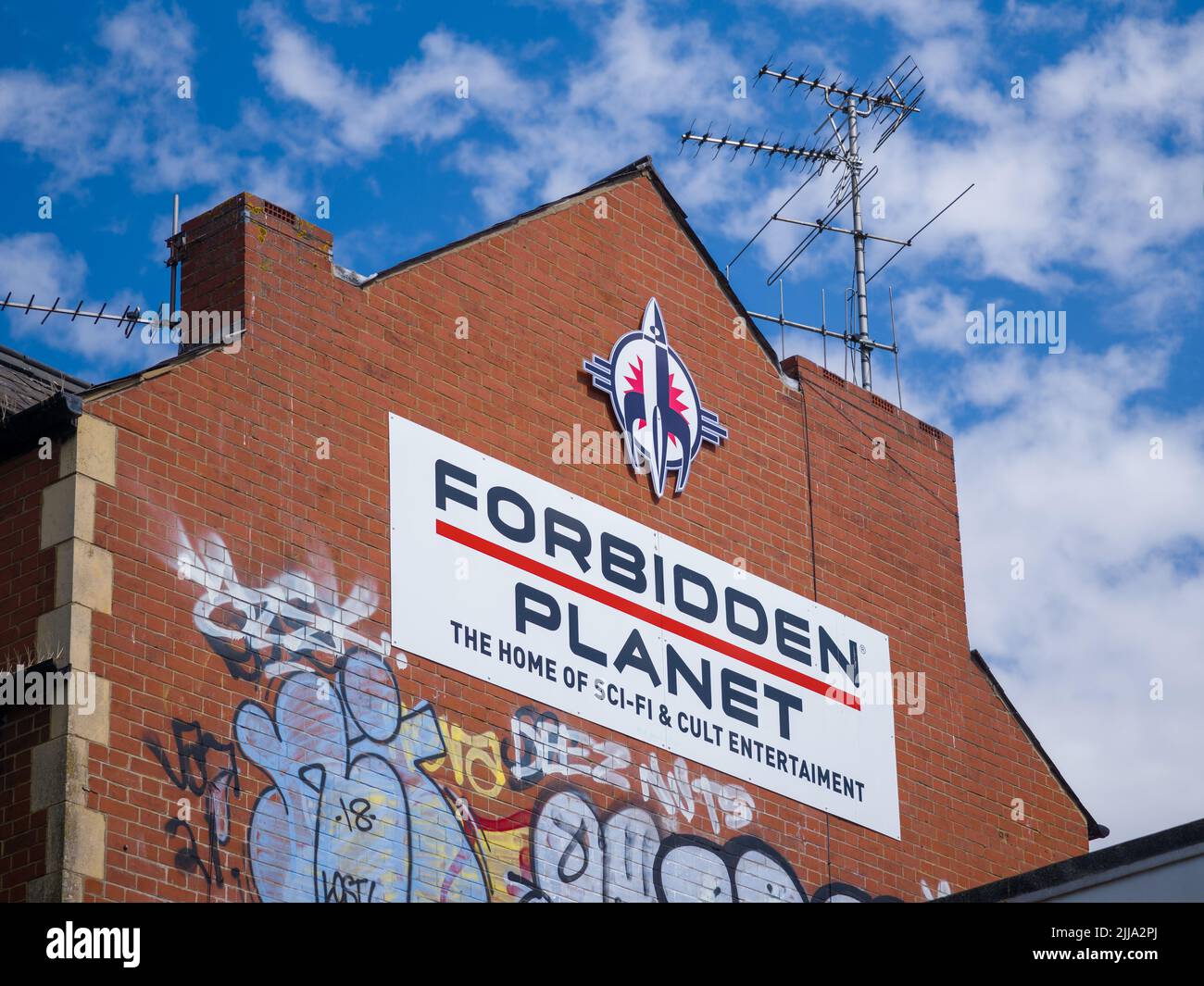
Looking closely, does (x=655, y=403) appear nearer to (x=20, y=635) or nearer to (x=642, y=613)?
(x=642, y=613)

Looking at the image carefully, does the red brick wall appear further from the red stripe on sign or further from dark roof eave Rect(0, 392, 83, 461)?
the red stripe on sign

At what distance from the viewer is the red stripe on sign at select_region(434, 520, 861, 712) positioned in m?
20.5

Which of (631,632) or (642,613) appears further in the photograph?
(642,613)

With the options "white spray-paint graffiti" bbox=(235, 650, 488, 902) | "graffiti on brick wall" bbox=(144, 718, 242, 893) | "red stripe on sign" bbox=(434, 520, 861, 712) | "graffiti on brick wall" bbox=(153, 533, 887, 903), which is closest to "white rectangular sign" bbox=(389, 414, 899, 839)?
"red stripe on sign" bbox=(434, 520, 861, 712)

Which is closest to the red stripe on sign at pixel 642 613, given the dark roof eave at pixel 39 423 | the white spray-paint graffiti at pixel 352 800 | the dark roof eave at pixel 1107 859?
the white spray-paint graffiti at pixel 352 800

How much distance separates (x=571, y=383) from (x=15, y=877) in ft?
27.1

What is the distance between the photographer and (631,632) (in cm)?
2177

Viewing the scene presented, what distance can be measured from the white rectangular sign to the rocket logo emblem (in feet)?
2.93

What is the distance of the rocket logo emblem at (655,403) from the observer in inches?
893

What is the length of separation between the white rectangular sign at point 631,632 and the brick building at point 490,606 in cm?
4

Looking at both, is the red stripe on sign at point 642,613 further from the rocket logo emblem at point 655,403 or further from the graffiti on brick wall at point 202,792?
the graffiti on brick wall at point 202,792

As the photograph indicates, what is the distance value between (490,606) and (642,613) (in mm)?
2182

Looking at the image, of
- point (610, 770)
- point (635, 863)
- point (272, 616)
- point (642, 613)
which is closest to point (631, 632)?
point (642, 613)
